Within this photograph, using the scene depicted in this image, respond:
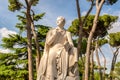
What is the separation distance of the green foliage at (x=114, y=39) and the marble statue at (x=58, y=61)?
78.2 ft

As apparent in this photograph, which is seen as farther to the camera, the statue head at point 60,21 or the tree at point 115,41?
the tree at point 115,41

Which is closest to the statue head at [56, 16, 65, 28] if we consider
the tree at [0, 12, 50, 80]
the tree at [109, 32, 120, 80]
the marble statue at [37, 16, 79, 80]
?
the marble statue at [37, 16, 79, 80]

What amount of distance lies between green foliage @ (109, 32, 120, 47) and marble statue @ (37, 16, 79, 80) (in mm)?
23846

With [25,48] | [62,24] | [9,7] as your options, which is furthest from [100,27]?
[62,24]

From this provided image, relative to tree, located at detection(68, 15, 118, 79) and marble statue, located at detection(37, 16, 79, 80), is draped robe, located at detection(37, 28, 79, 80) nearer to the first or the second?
marble statue, located at detection(37, 16, 79, 80)

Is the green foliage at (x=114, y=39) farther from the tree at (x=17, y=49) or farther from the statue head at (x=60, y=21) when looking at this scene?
the statue head at (x=60, y=21)

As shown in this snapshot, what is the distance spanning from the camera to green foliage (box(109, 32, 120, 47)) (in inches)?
1260

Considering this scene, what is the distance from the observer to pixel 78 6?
18812 mm

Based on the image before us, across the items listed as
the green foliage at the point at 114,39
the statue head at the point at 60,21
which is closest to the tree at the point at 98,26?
the green foliage at the point at 114,39

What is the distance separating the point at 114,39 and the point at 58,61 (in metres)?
24.4

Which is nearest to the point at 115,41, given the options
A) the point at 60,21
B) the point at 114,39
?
the point at 114,39

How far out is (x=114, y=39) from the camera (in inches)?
1275

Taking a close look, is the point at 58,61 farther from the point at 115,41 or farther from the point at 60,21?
the point at 115,41

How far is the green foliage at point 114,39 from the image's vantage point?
32.0 metres
